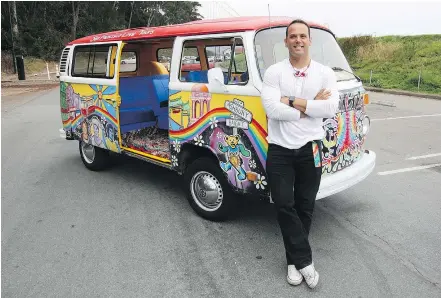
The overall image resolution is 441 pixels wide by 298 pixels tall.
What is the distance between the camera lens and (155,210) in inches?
190

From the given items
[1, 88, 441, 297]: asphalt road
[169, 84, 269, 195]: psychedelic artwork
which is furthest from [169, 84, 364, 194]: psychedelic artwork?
[1, 88, 441, 297]: asphalt road

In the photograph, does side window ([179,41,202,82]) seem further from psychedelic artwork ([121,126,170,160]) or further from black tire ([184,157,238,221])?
psychedelic artwork ([121,126,170,160])

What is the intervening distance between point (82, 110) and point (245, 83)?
10.9ft

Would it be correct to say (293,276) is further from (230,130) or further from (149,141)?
(149,141)

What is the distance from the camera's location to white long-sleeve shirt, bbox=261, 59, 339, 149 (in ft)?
9.96

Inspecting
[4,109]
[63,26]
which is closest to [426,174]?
[4,109]

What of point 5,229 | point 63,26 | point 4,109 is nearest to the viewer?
point 5,229

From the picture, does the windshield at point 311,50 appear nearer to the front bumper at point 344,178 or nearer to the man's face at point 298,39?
the man's face at point 298,39

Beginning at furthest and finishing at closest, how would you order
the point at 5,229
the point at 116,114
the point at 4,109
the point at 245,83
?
the point at 4,109 → the point at 116,114 → the point at 5,229 → the point at 245,83

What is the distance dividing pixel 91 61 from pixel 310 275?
14.5 ft

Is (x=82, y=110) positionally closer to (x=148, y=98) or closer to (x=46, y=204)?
(x=148, y=98)

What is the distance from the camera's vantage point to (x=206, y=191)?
4.37m

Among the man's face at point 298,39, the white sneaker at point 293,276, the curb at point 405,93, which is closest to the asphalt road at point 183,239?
the white sneaker at point 293,276

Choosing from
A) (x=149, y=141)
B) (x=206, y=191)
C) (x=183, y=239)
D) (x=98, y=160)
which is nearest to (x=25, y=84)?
(x=98, y=160)
